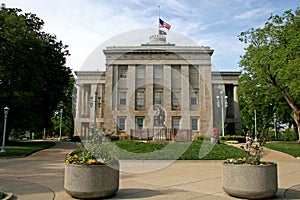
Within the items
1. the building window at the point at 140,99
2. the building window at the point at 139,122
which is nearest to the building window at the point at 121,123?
the building window at the point at 139,122

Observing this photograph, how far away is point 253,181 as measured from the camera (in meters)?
6.96

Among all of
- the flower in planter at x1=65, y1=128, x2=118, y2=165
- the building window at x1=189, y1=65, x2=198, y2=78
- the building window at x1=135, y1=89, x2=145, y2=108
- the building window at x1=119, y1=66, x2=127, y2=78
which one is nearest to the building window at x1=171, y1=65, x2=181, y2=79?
the building window at x1=189, y1=65, x2=198, y2=78

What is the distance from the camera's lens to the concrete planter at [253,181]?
22.7 feet

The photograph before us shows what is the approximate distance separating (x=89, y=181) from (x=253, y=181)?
385 centimetres

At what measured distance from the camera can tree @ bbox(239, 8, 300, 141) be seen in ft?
100

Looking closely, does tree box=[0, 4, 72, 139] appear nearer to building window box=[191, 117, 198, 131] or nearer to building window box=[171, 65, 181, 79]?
building window box=[171, 65, 181, 79]

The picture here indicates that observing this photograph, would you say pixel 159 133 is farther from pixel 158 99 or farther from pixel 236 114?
pixel 236 114

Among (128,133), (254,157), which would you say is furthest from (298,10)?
(254,157)

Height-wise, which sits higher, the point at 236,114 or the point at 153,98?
the point at 153,98

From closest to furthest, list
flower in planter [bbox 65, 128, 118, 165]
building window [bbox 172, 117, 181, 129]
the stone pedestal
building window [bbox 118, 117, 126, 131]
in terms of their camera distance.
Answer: flower in planter [bbox 65, 128, 118, 165]
the stone pedestal
building window [bbox 118, 117, 126, 131]
building window [bbox 172, 117, 181, 129]

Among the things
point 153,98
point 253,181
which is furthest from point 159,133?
point 253,181

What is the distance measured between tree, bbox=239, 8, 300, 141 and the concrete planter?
25256mm

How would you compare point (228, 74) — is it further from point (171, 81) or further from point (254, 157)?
point (254, 157)

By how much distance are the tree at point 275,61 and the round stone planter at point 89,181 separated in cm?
2723
